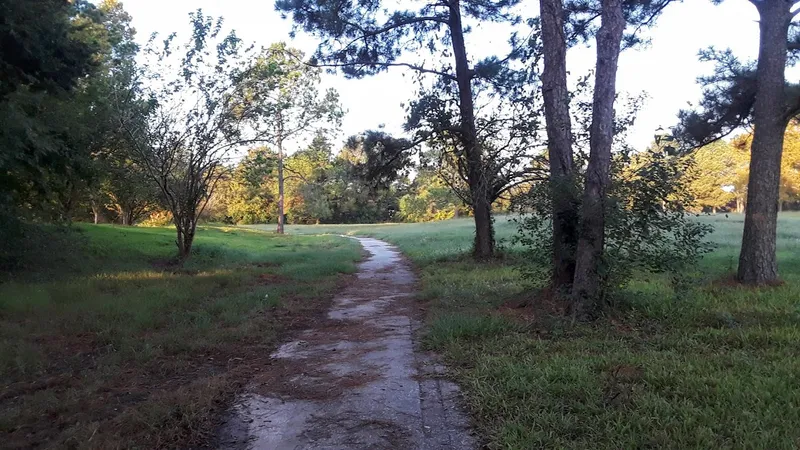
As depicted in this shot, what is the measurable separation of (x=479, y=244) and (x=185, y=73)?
9136 mm

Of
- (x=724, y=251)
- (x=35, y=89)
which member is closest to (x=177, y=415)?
(x=35, y=89)

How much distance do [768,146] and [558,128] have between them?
3856 millimetres

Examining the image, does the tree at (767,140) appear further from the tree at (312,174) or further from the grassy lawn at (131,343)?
the tree at (312,174)

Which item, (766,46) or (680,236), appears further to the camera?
(766,46)

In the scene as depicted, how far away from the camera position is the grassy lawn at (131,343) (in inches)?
168

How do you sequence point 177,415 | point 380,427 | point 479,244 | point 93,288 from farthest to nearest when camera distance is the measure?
1. point 479,244
2. point 93,288
3. point 177,415
4. point 380,427

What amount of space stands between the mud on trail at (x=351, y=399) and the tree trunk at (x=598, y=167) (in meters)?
2.29

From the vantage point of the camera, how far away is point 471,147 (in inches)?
537

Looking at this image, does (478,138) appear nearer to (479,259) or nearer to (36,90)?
(479,259)

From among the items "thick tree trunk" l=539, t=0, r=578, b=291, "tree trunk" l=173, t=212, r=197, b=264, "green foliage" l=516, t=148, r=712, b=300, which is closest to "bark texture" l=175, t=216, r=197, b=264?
"tree trunk" l=173, t=212, r=197, b=264

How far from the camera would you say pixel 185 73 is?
561 inches

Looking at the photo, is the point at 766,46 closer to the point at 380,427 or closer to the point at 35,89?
the point at 380,427

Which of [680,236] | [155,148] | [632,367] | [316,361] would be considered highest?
[155,148]

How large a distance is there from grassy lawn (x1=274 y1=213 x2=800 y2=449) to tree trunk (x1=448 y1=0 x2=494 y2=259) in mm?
6055
